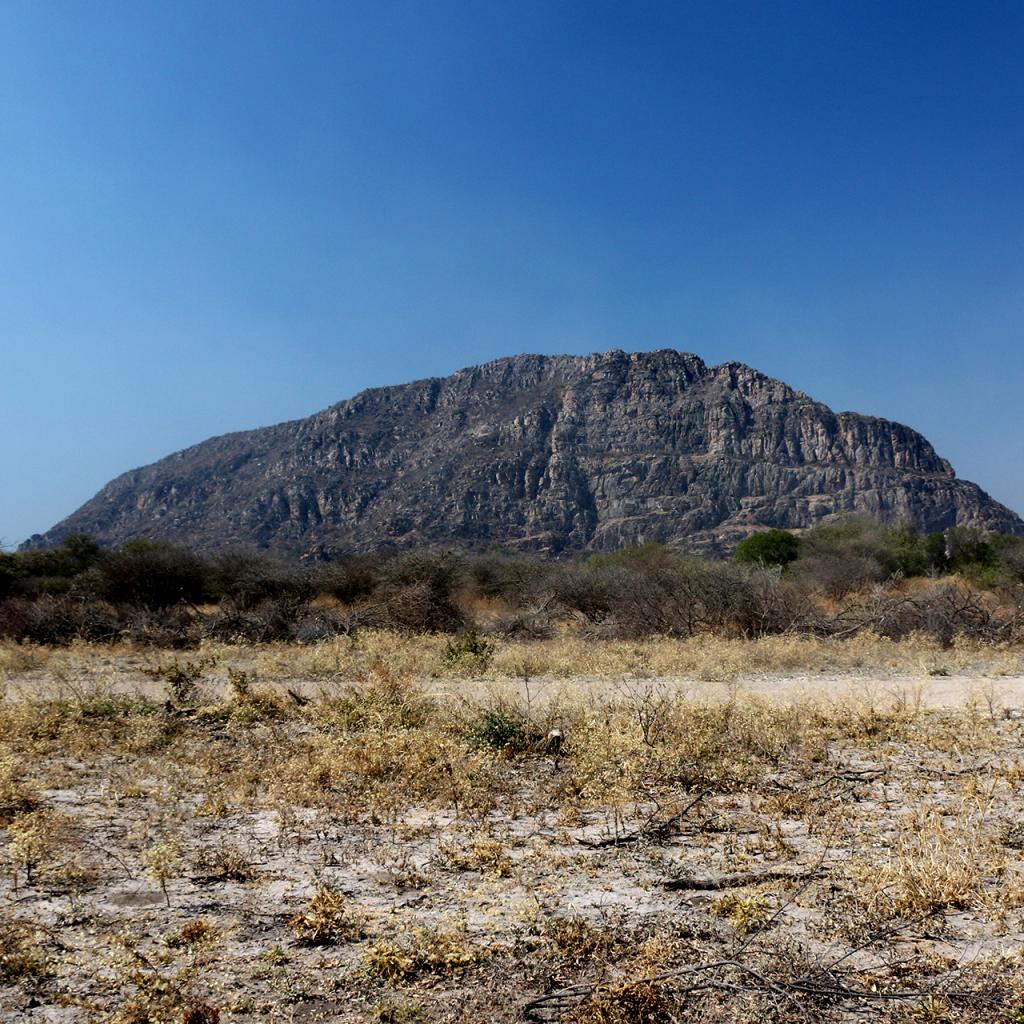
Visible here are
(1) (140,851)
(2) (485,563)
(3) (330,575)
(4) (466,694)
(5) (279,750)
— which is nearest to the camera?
(1) (140,851)

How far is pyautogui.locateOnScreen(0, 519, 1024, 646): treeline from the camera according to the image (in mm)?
17281

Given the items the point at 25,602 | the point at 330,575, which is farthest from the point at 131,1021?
the point at 330,575

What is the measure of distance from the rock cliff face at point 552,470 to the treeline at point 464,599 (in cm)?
6056

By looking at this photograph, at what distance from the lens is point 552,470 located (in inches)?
4547

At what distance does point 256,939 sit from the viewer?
3.62 m

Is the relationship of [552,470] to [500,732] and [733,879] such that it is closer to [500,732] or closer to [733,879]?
[500,732]

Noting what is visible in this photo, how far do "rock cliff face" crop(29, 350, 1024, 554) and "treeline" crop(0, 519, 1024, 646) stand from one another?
199 feet

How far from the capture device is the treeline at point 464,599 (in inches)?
680

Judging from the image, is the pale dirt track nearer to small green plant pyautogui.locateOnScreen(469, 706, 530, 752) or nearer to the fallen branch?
small green plant pyautogui.locateOnScreen(469, 706, 530, 752)

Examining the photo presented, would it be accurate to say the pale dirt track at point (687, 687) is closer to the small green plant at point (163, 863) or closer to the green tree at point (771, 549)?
the small green plant at point (163, 863)

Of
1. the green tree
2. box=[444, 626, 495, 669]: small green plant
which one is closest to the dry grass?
box=[444, 626, 495, 669]: small green plant

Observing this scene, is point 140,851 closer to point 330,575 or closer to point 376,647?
point 376,647

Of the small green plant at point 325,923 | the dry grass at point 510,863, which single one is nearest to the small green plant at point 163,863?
the dry grass at point 510,863

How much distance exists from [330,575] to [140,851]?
20532 mm
